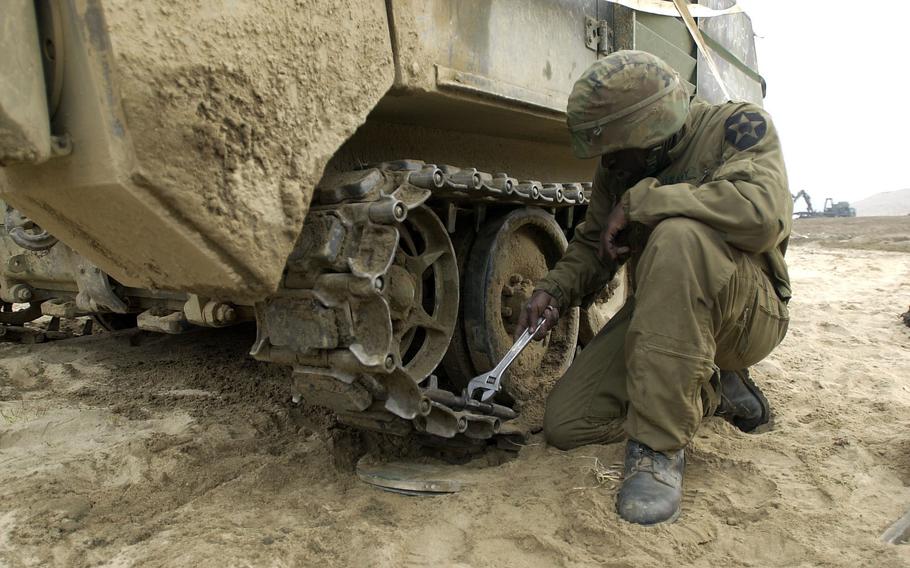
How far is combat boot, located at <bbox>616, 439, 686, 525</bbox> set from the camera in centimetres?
215

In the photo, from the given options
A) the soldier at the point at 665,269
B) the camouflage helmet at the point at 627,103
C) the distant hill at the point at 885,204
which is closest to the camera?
the soldier at the point at 665,269

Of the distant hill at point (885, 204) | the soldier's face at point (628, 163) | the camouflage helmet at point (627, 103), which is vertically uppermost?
the camouflage helmet at point (627, 103)

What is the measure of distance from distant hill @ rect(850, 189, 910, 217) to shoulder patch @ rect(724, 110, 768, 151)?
43.4m

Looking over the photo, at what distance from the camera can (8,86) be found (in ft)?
4.97

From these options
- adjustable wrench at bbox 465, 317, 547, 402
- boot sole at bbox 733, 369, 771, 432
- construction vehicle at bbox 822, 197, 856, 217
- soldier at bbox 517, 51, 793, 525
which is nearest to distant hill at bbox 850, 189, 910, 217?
construction vehicle at bbox 822, 197, 856, 217

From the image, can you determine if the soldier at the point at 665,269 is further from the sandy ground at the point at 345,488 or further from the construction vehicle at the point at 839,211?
the construction vehicle at the point at 839,211

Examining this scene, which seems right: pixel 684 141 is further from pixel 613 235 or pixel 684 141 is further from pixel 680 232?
pixel 680 232

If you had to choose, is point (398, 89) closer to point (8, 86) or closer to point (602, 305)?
point (8, 86)

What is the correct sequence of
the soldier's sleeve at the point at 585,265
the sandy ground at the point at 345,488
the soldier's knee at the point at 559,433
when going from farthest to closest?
1. the soldier's sleeve at the point at 585,265
2. the soldier's knee at the point at 559,433
3. the sandy ground at the point at 345,488

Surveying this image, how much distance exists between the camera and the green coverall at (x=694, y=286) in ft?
7.45

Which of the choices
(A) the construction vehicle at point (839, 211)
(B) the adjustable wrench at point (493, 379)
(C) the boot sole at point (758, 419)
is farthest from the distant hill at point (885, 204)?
(B) the adjustable wrench at point (493, 379)

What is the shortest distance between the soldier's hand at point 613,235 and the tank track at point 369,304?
419 mm

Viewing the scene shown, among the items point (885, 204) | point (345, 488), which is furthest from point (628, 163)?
point (885, 204)

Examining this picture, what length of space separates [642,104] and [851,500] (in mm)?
1346
